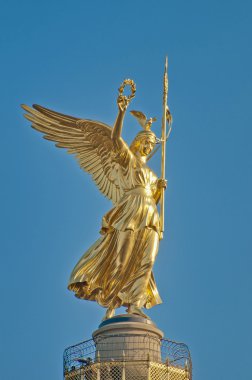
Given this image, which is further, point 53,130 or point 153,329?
point 53,130

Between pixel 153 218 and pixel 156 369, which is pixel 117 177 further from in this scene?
pixel 156 369

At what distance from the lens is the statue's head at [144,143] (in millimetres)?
21672

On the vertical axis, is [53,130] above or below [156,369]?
above

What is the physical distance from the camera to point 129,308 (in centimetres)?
1986

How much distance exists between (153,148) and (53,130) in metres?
2.85

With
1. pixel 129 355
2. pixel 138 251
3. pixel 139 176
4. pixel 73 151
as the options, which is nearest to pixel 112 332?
pixel 129 355

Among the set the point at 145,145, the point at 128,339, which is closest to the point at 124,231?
the point at 145,145

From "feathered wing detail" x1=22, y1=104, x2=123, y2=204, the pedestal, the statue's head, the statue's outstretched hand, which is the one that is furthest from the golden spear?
the pedestal

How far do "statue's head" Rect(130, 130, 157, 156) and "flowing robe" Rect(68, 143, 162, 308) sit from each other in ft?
2.41

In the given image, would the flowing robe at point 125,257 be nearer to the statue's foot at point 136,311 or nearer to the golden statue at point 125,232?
the golden statue at point 125,232

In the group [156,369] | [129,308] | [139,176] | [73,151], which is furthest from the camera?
[73,151]

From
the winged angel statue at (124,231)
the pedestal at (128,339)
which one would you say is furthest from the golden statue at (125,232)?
the pedestal at (128,339)

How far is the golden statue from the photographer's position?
2034 centimetres

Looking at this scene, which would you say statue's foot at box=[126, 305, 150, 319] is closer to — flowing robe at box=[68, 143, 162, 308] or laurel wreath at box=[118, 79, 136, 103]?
flowing robe at box=[68, 143, 162, 308]
